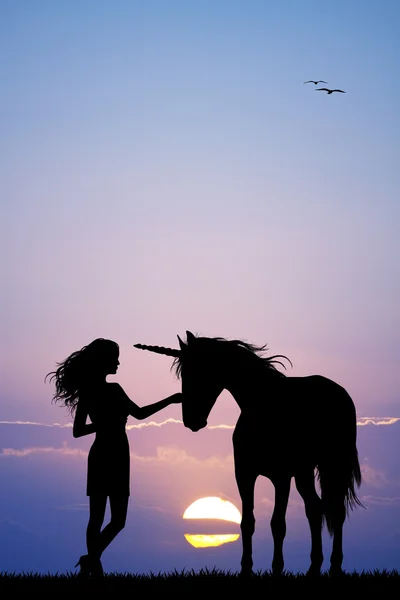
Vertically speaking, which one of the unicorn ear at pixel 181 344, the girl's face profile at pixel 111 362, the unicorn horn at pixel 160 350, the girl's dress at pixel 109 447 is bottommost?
the girl's dress at pixel 109 447

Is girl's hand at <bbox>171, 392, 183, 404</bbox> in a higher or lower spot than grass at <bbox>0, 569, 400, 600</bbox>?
higher

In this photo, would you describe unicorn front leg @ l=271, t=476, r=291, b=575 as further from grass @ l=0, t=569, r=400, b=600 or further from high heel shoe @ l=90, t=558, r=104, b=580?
high heel shoe @ l=90, t=558, r=104, b=580

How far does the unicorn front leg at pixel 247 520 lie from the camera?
11.8 meters

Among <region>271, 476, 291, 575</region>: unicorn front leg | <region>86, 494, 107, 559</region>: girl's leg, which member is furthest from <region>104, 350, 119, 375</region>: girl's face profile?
<region>271, 476, 291, 575</region>: unicorn front leg

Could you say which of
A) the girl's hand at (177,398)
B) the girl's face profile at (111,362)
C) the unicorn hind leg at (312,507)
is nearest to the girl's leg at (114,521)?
the girl's hand at (177,398)

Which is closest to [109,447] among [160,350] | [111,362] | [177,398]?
[111,362]

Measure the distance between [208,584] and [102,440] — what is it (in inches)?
90.1

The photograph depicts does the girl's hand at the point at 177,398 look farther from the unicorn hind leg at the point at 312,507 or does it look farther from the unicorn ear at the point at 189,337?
the unicorn hind leg at the point at 312,507

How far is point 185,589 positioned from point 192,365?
107 inches

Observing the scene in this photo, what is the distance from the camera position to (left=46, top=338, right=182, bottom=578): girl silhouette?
1110cm

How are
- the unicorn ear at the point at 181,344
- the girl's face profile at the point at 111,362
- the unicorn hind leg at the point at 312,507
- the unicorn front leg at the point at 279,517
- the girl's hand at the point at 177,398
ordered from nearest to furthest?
the girl's face profile at the point at 111,362
the girl's hand at the point at 177,398
the unicorn ear at the point at 181,344
the unicorn front leg at the point at 279,517
the unicorn hind leg at the point at 312,507

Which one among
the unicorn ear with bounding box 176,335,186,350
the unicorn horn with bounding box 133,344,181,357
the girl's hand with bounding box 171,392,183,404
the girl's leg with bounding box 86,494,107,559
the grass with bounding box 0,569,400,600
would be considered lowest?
the grass with bounding box 0,569,400,600

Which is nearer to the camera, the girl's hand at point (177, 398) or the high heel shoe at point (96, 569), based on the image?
the high heel shoe at point (96, 569)

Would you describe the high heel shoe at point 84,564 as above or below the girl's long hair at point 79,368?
below
